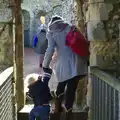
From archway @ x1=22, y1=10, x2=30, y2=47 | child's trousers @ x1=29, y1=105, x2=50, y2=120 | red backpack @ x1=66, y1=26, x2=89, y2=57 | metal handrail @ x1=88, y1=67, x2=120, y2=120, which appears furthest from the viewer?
archway @ x1=22, y1=10, x2=30, y2=47

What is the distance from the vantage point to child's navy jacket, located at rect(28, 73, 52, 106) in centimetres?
412

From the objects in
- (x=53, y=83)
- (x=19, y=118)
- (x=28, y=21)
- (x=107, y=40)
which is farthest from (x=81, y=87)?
(x=28, y=21)

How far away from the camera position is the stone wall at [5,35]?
4426 millimetres

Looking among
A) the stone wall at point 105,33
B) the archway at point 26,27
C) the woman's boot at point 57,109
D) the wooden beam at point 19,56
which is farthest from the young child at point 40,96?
the archway at point 26,27

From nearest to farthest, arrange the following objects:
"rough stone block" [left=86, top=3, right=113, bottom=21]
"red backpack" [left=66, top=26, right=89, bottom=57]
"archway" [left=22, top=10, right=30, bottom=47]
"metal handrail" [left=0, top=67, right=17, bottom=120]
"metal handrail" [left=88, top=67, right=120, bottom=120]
Answer: "metal handrail" [left=88, top=67, right=120, bottom=120] < "metal handrail" [left=0, top=67, right=17, bottom=120] < "rough stone block" [left=86, top=3, right=113, bottom=21] < "red backpack" [left=66, top=26, right=89, bottom=57] < "archway" [left=22, top=10, right=30, bottom=47]

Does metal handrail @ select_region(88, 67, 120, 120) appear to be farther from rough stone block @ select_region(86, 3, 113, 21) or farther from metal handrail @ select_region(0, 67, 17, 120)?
metal handrail @ select_region(0, 67, 17, 120)

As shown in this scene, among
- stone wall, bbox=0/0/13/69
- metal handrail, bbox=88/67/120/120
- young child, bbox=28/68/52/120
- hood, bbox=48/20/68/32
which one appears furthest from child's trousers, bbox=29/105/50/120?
hood, bbox=48/20/68/32

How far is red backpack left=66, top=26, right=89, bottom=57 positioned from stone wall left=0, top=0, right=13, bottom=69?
0.86 metres

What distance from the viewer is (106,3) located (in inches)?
151

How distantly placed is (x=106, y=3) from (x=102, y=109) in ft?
3.96

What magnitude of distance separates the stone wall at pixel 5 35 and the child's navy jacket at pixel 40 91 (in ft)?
1.95

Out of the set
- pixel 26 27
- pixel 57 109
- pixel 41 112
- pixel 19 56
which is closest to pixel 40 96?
pixel 41 112

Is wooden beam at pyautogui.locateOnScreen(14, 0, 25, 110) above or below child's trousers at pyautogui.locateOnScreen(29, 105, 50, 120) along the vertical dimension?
above

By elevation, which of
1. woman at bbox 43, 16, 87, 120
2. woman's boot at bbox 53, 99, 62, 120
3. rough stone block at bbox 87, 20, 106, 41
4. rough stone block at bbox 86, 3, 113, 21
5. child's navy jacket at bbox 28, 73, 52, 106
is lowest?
woman's boot at bbox 53, 99, 62, 120
